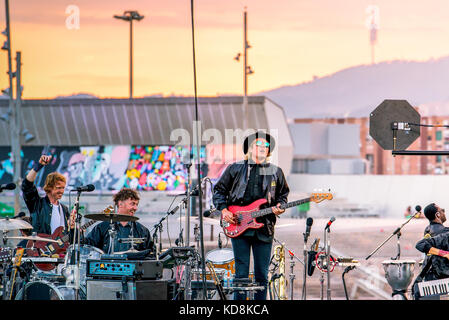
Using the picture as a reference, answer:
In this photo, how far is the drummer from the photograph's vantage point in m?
9.99

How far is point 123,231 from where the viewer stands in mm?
10133

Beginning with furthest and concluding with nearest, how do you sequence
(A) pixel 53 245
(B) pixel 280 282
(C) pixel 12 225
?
(B) pixel 280 282 → (A) pixel 53 245 → (C) pixel 12 225

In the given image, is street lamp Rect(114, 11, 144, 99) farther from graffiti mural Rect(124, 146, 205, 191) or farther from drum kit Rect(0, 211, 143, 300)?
drum kit Rect(0, 211, 143, 300)

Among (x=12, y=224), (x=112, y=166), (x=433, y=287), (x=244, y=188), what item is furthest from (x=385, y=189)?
(x=12, y=224)

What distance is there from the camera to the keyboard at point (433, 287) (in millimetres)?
9695

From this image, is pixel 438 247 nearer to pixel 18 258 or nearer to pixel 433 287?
pixel 433 287

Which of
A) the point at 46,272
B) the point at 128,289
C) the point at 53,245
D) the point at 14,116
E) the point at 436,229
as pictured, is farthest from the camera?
→ the point at 14,116

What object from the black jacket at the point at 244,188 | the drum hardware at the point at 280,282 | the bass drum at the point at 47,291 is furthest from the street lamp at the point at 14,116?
the black jacket at the point at 244,188

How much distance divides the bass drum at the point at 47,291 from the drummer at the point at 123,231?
1026 mm

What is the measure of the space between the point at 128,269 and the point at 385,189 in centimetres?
4281

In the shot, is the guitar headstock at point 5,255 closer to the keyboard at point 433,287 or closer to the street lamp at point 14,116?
the keyboard at point 433,287

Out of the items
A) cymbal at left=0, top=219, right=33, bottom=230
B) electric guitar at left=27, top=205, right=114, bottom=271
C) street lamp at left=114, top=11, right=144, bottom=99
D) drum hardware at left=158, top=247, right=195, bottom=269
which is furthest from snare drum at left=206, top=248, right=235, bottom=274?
street lamp at left=114, top=11, right=144, bottom=99

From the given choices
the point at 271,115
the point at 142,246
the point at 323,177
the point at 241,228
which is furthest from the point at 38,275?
the point at 323,177

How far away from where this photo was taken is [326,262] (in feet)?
32.5
